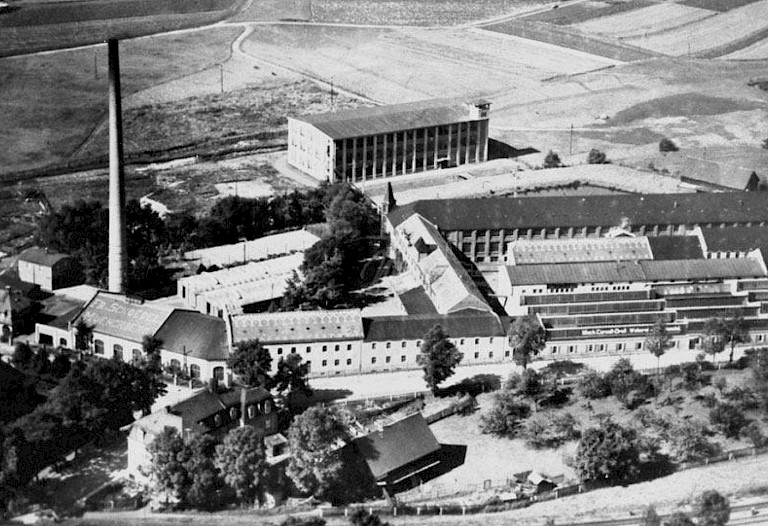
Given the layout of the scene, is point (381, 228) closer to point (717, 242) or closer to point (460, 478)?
point (717, 242)

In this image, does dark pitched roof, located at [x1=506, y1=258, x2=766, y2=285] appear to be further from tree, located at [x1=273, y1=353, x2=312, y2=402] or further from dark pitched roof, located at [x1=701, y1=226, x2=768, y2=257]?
tree, located at [x1=273, y1=353, x2=312, y2=402]

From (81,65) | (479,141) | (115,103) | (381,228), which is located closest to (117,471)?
(115,103)

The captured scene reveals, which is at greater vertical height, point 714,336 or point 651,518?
point 714,336

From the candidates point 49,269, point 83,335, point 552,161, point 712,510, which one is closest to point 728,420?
point 712,510

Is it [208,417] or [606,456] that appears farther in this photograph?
[208,417]

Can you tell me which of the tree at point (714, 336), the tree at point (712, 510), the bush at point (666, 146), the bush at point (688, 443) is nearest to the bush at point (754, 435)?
the bush at point (688, 443)

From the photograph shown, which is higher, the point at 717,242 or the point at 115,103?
the point at 115,103

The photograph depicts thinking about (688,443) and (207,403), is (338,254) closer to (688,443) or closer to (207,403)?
(207,403)
